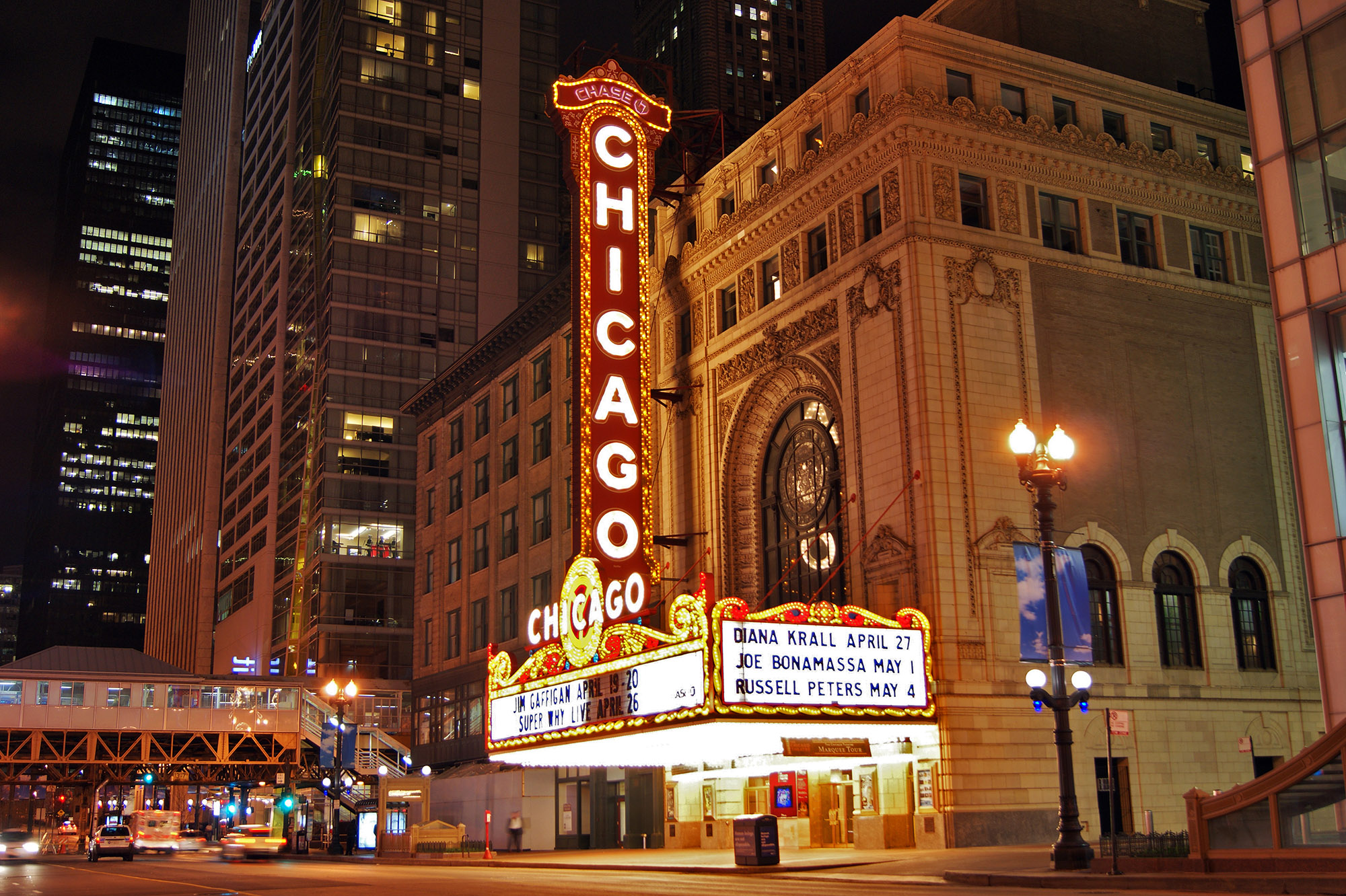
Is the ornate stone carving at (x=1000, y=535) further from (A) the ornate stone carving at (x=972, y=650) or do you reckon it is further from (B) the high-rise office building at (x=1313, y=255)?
(B) the high-rise office building at (x=1313, y=255)

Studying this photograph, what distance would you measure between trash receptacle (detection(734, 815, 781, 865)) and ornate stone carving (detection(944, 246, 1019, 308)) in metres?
15.1

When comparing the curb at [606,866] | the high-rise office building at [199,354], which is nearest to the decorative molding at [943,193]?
the curb at [606,866]

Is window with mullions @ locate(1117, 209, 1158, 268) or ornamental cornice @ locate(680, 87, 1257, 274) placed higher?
ornamental cornice @ locate(680, 87, 1257, 274)

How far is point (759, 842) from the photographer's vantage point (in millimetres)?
28641

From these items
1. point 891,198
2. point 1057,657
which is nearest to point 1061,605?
point 1057,657

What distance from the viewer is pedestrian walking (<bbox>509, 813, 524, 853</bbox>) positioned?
4962cm

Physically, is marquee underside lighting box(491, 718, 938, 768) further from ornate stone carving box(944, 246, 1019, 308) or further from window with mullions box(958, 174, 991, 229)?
window with mullions box(958, 174, 991, 229)

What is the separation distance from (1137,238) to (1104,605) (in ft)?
37.7

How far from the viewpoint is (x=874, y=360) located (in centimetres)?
3606

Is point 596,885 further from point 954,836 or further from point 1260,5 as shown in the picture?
point 1260,5

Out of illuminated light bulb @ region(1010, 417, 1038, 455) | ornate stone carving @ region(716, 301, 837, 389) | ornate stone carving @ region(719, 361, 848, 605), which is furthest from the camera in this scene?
ornate stone carving @ region(719, 361, 848, 605)

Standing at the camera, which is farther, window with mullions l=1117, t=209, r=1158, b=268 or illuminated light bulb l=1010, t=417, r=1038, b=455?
window with mullions l=1117, t=209, r=1158, b=268

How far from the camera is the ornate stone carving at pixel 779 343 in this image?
127 feet

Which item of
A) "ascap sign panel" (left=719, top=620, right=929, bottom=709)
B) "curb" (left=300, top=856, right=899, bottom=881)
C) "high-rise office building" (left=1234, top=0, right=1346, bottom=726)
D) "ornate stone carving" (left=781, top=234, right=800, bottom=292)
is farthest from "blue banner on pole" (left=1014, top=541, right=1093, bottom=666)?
"ornate stone carving" (left=781, top=234, right=800, bottom=292)
